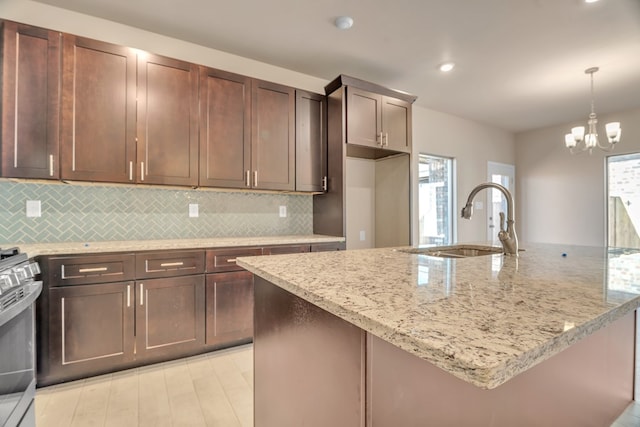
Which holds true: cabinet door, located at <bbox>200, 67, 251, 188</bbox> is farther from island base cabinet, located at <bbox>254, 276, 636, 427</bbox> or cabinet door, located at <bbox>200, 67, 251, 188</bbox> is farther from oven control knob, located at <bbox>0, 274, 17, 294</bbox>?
island base cabinet, located at <bbox>254, 276, 636, 427</bbox>

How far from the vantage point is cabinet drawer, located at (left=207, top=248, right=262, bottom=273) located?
8.03 ft

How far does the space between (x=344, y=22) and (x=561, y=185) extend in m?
4.85

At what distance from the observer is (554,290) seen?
0.79 meters

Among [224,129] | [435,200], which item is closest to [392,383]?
[224,129]

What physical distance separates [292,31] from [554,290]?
2.66 meters

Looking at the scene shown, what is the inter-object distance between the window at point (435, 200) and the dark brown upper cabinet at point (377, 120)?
1.17 meters

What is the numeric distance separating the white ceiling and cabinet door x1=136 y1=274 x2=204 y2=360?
2080mm

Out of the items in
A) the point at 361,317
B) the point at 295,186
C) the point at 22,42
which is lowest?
the point at 361,317

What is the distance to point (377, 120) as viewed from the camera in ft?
10.8

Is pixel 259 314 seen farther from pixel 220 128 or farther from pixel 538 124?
pixel 538 124

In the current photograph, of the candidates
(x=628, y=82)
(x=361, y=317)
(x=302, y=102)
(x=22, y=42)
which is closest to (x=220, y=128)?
(x=302, y=102)

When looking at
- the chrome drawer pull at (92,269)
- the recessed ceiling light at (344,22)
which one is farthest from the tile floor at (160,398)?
the recessed ceiling light at (344,22)

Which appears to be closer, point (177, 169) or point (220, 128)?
point (177, 169)

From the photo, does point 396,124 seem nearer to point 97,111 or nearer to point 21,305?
point 97,111
